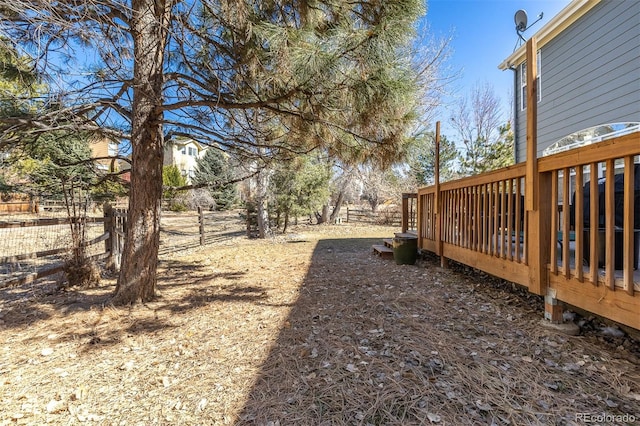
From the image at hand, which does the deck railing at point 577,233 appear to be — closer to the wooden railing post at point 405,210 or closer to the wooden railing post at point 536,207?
the wooden railing post at point 536,207

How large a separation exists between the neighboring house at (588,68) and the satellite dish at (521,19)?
19.5 inches

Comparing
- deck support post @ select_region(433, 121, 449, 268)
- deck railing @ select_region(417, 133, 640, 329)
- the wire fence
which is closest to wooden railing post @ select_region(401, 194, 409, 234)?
deck support post @ select_region(433, 121, 449, 268)

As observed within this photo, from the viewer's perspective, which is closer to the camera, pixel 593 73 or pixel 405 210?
pixel 593 73

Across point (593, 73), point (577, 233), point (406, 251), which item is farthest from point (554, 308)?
point (593, 73)

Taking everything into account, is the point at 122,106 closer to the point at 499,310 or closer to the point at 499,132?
the point at 499,310

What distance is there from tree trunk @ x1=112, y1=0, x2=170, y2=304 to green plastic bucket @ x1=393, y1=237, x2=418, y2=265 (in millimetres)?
3777

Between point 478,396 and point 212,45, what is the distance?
3755mm

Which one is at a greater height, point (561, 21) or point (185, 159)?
point (185, 159)

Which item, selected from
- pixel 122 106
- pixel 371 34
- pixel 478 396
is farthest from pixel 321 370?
pixel 122 106

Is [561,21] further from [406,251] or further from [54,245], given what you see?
[54,245]

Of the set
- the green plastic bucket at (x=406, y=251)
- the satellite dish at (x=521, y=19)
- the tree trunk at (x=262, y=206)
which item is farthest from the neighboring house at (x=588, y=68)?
the tree trunk at (x=262, y=206)

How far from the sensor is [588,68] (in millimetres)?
5590

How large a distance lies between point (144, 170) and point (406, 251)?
413 centimetres

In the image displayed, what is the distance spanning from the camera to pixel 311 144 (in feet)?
12.7
